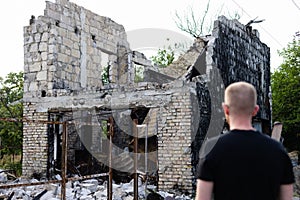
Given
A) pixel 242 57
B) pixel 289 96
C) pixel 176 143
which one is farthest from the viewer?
pixel 289 96

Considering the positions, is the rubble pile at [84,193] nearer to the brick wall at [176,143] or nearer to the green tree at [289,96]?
the brick wall at [176,143]

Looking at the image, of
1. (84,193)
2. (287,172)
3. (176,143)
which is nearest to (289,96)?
(176,143)

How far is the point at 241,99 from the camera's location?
2436mm

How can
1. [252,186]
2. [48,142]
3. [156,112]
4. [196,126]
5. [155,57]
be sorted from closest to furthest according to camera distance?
[252,186] → [196,126] → [156,112] → [48,142] → [155,57]

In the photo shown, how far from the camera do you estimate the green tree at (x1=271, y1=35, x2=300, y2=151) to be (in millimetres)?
19734

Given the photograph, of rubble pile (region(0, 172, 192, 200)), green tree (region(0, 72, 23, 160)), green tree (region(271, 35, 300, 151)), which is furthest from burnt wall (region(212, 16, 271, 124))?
green tree (region(0, 72, 23, 160))

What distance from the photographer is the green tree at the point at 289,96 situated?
19734 mm

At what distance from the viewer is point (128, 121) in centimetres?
1419

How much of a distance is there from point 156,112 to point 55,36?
164 inches

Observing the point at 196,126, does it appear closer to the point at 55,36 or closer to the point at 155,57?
the point at 55,36

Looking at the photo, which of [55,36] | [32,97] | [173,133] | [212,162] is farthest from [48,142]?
[212,162]

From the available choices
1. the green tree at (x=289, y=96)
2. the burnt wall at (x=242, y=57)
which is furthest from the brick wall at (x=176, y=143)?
the green tree at (x=289, y=96)

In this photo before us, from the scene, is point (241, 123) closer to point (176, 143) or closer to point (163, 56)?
point (176, 143)

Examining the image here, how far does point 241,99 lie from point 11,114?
1435 centimetres
